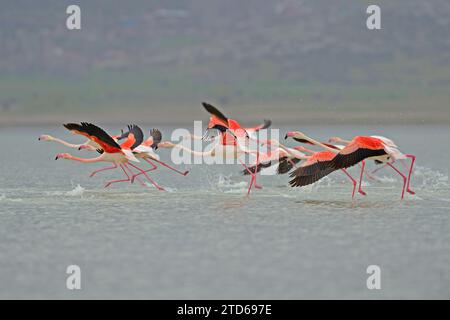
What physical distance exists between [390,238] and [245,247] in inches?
72.5

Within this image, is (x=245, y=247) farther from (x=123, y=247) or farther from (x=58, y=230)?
(x=58, y=230)

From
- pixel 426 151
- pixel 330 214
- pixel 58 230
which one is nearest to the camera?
pixel 58 230

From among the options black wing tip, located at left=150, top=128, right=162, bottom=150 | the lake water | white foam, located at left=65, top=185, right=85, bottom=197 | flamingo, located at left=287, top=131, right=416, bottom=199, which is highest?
black wing tip, located at left=150, top=128, right=162, bottom=150

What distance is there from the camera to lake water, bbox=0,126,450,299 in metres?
9.61

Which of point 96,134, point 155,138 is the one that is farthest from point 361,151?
point 155,138

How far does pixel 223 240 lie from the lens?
1222cm

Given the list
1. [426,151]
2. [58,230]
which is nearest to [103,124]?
[426,151]

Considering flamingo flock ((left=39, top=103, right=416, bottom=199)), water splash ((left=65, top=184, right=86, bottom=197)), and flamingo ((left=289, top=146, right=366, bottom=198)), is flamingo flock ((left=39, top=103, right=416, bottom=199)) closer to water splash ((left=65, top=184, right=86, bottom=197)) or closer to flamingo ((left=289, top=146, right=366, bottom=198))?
flamingo ((left=289, top=146, right=366, bottom=198))

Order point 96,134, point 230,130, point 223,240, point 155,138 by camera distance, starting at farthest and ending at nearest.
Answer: point 155,138, point 230,130, point 96,134, point 223,240

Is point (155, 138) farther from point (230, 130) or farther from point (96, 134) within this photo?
point (230, 130)

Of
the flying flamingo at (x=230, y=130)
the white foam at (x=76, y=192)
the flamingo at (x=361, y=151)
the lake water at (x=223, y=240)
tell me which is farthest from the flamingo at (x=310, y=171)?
the white foam at (x=76, y=192)

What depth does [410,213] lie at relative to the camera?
47.0 feet

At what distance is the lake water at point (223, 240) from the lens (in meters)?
9.61

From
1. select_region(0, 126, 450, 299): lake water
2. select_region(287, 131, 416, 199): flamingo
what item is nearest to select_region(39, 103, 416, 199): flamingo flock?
select_region(287, 131, 416, 199): flamingo
